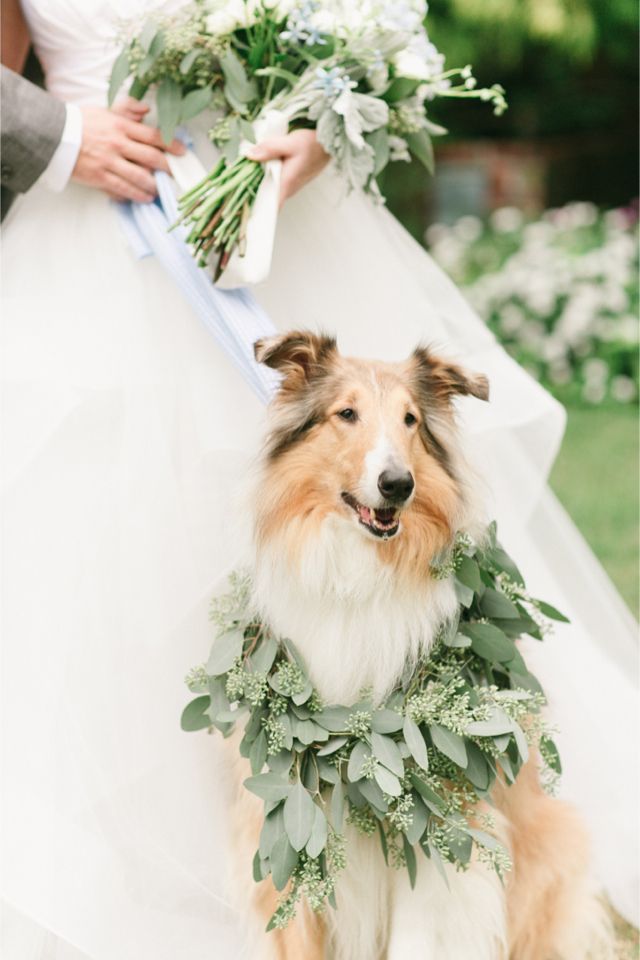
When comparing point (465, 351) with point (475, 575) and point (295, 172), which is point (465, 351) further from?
Answer: point (475, 575)

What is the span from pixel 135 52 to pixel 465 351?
53.8 inches

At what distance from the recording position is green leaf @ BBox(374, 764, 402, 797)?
245 cm

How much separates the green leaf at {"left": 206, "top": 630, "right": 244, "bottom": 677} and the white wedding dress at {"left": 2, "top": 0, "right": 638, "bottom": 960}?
10.3 inches

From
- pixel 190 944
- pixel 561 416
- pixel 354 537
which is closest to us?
pixel 354 537

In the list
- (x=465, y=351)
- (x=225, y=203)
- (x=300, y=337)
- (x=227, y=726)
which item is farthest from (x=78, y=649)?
(x=465, y=351)

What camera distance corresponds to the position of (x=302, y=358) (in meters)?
2.74

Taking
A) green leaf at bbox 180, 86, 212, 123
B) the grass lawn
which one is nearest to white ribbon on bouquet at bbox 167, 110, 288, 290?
green leaf at bbox 180, 86, 212, 123

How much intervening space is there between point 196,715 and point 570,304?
6.21m

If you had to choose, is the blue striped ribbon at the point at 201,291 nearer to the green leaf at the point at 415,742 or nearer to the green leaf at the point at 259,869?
the green leaf at the point at 415,742

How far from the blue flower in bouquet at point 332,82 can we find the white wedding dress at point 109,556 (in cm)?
51

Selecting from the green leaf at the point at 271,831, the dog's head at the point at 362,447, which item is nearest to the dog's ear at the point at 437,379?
the dog's head at the point at 362,447

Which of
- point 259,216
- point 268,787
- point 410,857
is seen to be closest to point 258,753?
point 268,787

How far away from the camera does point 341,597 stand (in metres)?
2.63

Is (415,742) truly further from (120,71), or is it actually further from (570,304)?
(570,304)
